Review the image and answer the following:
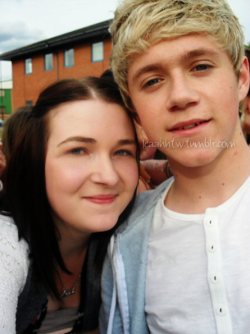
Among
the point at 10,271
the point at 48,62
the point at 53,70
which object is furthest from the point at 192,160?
the point at 48,62

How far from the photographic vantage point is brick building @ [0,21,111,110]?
22.0 metres

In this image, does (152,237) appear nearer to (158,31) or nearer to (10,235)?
(10,235)

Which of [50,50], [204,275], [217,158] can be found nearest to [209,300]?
[204,275]

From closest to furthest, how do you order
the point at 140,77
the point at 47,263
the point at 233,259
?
1. the point at 233,259
2. the point at 140,77
3. the point at 47,263

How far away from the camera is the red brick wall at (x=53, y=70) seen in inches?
880

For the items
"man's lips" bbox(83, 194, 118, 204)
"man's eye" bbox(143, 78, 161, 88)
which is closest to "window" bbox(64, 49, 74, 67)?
"man's lips" bbox(83, 194, 118, 204)

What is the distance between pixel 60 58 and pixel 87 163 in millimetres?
24594

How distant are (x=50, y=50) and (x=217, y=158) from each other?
26.2 metres

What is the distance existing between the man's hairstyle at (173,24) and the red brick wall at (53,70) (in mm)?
18015

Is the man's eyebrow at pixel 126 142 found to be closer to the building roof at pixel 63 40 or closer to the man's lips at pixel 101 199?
the man's lips at pixel 101 199

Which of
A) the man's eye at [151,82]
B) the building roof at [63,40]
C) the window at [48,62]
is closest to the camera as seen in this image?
the man's eye at [151,82]

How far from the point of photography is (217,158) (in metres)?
1.61

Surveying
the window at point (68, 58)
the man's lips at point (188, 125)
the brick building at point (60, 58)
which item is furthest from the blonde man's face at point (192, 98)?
the window at point (68, 58)

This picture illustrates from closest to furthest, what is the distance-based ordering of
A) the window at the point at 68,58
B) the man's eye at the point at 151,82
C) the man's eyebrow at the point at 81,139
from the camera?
1. the man's eye at the point at 151,82
2. the man's eyebrow at the point at 81,139
3. the window at the point at 68,58
